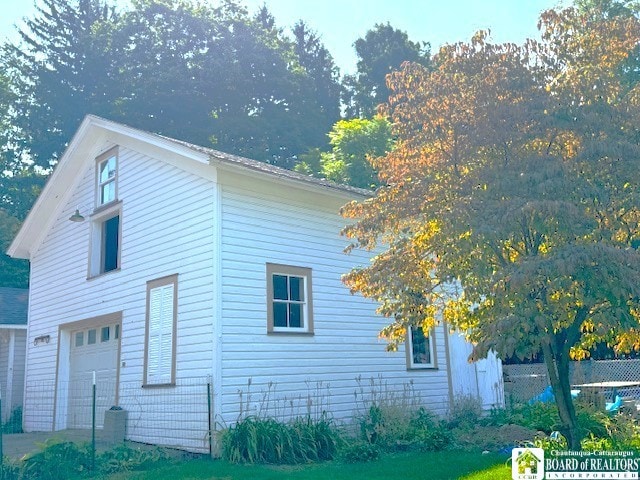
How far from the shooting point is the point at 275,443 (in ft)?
35.1

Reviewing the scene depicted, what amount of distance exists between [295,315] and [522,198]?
21.0 ft

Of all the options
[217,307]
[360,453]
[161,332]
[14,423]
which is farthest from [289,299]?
[14,423]

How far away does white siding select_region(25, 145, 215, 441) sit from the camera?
40.5 feet

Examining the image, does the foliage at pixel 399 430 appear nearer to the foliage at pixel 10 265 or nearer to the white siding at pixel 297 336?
the white siding at pixel 297 336

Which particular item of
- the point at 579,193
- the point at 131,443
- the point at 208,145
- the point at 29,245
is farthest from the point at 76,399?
the point at 208,145

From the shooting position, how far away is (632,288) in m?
7.30

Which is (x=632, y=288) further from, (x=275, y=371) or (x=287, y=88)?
(x=287, y=88)

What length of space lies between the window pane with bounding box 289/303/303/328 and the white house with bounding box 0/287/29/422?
10602mm

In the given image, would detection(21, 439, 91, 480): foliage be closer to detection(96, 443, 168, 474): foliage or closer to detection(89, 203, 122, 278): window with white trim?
detection(96, 443, 168, 474): foliage

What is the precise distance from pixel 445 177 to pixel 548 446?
373cm

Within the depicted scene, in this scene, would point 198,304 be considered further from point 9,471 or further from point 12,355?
point 12,355

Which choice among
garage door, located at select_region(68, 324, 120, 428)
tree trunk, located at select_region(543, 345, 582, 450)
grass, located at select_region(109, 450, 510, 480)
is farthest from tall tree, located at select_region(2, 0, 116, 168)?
tree trunk, located at select_region(543, 345, 582, 450)

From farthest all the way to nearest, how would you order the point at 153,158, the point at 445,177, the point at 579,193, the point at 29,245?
the point at 29,245
the point at 153,158
the point at 445,177
the point at 579,193

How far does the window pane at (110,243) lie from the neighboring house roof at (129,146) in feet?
6.23
